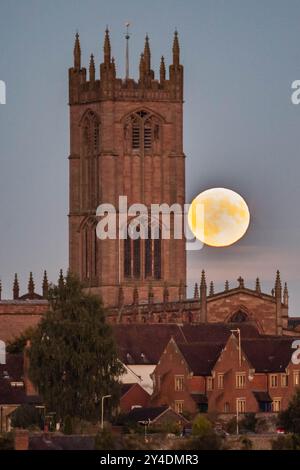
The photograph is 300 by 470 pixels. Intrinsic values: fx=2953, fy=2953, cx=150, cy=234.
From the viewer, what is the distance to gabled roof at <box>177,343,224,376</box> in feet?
443

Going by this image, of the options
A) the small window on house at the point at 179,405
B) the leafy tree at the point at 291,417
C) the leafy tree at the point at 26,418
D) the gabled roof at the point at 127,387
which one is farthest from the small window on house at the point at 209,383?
the leafy tree at the point at 291,417

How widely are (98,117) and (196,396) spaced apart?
6041 centimetres

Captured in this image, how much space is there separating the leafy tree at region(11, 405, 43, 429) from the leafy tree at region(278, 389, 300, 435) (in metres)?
9.84

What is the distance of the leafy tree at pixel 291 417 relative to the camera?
117125mm

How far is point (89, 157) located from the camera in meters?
194

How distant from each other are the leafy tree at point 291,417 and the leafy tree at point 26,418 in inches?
387

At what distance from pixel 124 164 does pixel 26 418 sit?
7347 centimetres

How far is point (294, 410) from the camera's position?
11894 cm

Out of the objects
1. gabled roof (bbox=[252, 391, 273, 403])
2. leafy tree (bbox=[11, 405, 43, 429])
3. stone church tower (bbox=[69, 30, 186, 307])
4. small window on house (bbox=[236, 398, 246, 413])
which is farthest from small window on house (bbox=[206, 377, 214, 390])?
stone church tower (bbox=[69, 30, 186, 307])

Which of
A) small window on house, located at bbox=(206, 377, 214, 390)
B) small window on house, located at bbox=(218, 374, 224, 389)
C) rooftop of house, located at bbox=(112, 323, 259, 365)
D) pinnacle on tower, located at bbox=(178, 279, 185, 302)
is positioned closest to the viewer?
small window on house, located at bbox=(218, 374, 224, 389)

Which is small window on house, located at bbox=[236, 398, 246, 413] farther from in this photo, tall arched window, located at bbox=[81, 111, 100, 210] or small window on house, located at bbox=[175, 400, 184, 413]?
tall arched window, located at bbox=[81, 111, 100, 210]

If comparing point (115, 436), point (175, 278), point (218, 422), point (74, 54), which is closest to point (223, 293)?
point (175, 278)

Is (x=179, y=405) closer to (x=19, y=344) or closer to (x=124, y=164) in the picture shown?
(x=19, y=344)
